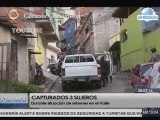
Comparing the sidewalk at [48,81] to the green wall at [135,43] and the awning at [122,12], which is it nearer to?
the green wall at [135,43]

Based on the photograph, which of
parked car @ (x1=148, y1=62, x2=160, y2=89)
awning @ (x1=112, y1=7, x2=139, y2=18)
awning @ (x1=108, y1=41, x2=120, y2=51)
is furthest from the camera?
awning @ (x1=108, y1=41, x2=120, y2=51)

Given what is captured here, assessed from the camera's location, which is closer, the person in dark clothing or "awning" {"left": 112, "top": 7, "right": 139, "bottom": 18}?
"awning" {"left": 112, "top": 7, "right": 139, "bottom": 18}

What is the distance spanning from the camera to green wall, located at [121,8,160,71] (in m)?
8.11

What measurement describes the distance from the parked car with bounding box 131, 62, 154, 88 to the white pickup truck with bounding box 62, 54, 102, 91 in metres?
0.60

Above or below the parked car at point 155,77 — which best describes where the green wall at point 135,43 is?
above

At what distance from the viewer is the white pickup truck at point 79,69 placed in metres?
8.16

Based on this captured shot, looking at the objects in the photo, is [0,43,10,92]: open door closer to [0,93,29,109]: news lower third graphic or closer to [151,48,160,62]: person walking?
[0,93,29,109]: news lower third graphic

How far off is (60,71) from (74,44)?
1.79ft

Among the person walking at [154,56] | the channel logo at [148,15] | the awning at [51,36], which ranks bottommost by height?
the person walking at [154,56]

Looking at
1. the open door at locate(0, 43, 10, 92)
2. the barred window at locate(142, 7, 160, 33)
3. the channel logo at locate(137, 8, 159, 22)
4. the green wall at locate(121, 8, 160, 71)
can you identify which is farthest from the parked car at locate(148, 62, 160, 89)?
the open door at locate(0, 43, 10, 92)

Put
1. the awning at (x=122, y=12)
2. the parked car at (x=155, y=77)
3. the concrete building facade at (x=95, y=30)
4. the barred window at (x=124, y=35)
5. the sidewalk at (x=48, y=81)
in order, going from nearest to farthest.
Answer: the parked car at (x=155, y=77), the sidewalk at (x=48, y=81), the awning at (x=122, y=12), the concrete building facade at (x=95, y=30), the barred window at (x=124, y=35)

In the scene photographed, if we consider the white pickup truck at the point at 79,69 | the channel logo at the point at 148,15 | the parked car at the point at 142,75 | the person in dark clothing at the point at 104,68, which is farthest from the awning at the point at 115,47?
the channel logo at the point at 148,15

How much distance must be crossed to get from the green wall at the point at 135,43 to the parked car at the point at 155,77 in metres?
0.20
